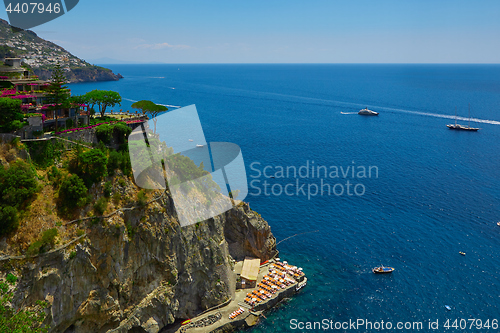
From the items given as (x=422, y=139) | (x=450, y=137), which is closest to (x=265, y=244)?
(x=422, y=139)

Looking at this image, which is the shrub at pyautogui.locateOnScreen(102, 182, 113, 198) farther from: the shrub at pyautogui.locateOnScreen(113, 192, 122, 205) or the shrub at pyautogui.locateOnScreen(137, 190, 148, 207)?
the shrub at pyautogui.locateOnScreen(137, 190, 148, 207)

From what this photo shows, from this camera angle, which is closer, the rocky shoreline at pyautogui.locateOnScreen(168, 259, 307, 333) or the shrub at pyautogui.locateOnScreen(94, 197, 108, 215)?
the shrub at pyautogui.locateOnScreen(94, 197, 108, 215)

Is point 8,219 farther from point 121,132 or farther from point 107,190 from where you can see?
point 121,132

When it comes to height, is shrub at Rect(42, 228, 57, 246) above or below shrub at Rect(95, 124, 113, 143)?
below

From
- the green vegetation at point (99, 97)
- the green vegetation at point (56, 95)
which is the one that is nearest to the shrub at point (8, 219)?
Answer: the green vegetation at point (56, 95)

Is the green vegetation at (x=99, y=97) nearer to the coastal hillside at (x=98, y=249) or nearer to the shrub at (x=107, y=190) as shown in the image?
the coastal hillside at (x=98, y=249)

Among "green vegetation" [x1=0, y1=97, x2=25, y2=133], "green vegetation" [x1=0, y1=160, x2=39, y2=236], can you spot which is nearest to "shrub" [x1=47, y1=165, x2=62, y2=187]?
"green vegetation" [x1=0, y1=160, x2=39, y2=236]
